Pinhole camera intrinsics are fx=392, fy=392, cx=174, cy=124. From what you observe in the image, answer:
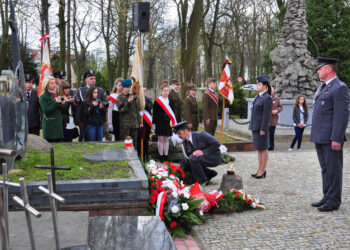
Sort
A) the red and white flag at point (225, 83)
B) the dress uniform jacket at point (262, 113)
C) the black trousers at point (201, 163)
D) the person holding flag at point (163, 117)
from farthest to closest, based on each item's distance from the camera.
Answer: the red and white flag at point (225, 83) → the person holding flag at point (163, 117) → the dress uniform jacket at point (262, 113) → the black trousers at point (201, 163)

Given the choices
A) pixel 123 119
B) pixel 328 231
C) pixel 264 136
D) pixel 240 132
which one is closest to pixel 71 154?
pixel 123 119

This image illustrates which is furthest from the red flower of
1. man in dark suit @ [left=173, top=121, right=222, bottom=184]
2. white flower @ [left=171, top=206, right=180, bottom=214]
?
man in dark suit @ [left=173, top=121, right=222, bottom=184]

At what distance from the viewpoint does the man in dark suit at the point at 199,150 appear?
6.68 metres

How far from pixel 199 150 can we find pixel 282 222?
6.94 feet

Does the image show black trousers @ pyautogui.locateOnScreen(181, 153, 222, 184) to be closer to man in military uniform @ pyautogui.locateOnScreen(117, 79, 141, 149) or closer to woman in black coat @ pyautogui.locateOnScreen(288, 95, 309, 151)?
man in military uniform @ pyautogui.locateOnScreen(117, 79, 141, 149)

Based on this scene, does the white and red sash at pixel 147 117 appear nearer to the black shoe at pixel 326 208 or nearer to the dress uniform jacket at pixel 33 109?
the dress uniform jacket at pixel 33 109

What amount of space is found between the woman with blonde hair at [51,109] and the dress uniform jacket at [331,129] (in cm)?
458

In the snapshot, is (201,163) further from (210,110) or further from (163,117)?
(210,110)

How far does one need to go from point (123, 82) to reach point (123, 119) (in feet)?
2.55

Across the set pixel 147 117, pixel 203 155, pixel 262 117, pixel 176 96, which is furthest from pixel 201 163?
pixel 176 96

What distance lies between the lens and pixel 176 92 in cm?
1127

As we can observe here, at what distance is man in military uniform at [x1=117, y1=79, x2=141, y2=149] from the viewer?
816 centimetres

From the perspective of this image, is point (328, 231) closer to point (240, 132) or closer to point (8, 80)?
point (8, 80)

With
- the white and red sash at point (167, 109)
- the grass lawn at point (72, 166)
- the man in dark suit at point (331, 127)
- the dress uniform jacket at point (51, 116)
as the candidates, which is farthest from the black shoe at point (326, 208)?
the dress uniform jacket at point (51, 116)
